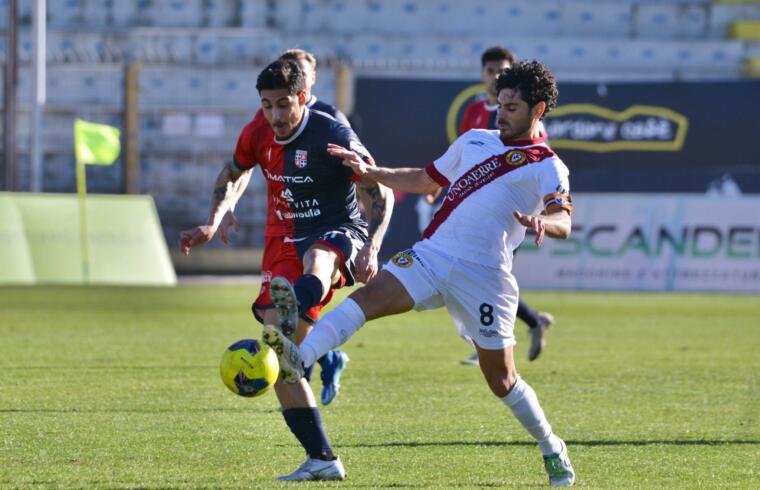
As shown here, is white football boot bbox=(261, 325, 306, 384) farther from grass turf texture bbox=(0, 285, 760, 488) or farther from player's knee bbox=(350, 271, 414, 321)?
grass turf texture bbox=(0, 285, 760, 488)

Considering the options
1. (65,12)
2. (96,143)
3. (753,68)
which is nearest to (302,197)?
(96,143)

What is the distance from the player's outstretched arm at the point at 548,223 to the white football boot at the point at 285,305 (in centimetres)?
97

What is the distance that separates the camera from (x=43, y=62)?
23.2m

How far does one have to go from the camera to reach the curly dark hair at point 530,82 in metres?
5.95

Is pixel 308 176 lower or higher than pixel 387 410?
higher

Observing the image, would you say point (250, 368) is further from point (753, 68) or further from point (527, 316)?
point (753, 68)

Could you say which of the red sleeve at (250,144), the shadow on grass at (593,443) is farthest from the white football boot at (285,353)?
the red sleeve at (250,144)

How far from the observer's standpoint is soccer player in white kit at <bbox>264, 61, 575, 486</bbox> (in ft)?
19.2

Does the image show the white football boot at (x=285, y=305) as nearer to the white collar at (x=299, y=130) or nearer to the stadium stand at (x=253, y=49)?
the white collar at (x=299, y=130)

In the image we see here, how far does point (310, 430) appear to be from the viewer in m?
6.00

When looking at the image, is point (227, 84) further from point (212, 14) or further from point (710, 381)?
point (710, 381)

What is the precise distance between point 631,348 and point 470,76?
12174 millimetres

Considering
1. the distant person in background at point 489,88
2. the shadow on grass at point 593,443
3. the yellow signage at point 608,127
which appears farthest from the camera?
the yellow signage at point 608,127

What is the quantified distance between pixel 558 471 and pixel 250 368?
152 cm
